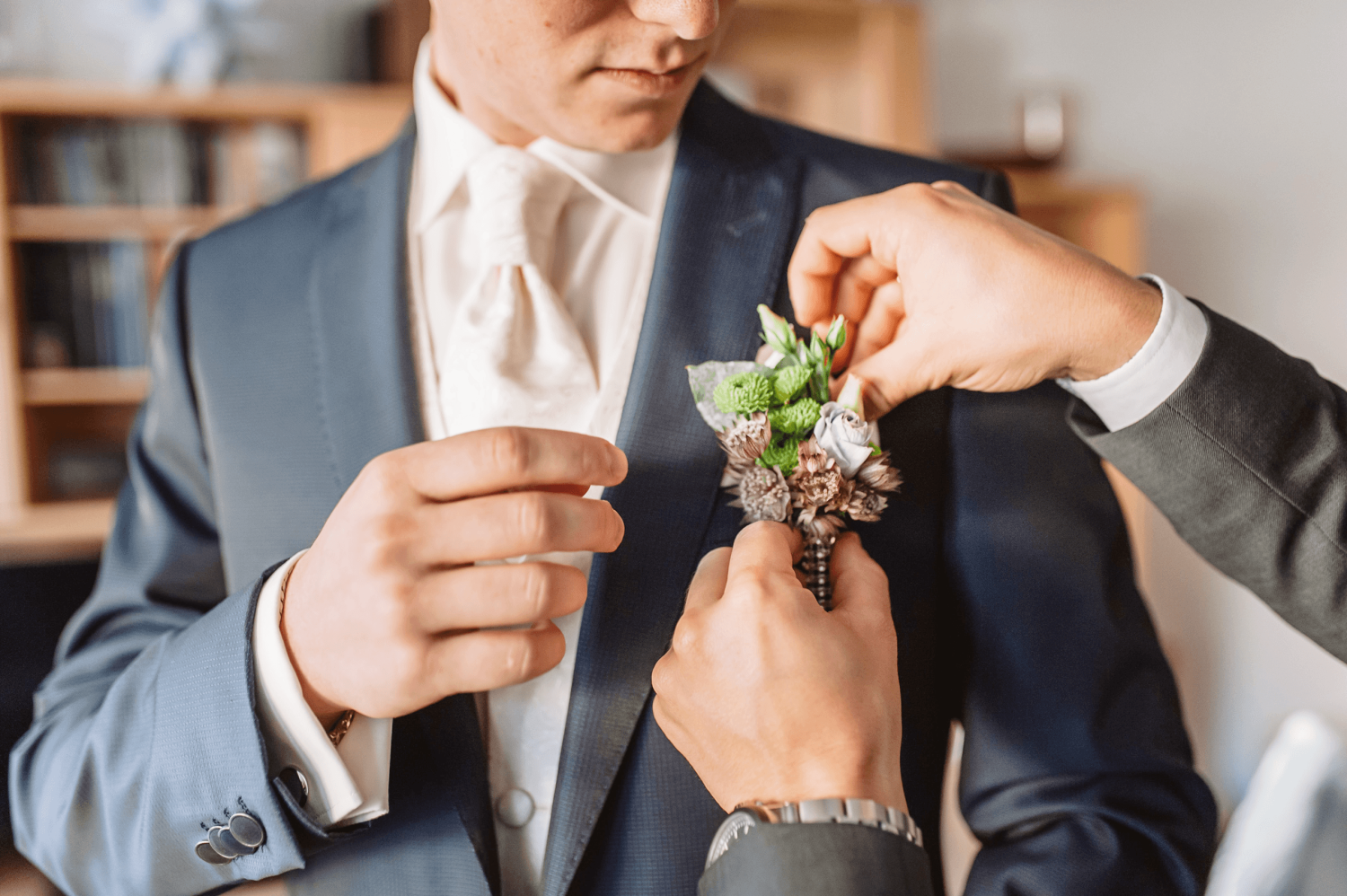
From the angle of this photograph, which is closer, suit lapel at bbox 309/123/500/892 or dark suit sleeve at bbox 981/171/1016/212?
suit lapel at bbox 309/123/500/892

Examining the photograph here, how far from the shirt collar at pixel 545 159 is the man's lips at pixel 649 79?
13 cm

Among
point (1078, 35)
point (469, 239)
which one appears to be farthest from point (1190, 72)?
point (469, 239)

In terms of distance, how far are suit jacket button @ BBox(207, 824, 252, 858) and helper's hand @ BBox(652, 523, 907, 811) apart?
0.37 metres

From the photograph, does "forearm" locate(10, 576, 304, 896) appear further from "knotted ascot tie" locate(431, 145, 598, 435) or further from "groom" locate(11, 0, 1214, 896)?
"knotted ascot tie" locate(431, 145, 598, 435)

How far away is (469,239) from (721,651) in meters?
0.51

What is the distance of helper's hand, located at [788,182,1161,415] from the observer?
0.63m

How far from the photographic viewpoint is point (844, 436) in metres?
0.61

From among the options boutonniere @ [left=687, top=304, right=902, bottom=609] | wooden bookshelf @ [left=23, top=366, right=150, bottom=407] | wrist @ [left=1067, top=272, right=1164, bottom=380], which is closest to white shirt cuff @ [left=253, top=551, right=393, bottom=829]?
boutonniere @ [left=687, top=304, right=902, bottom=609]

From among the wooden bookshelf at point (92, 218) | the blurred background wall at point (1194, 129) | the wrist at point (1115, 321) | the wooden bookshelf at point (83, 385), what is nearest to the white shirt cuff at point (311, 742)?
the wrist at point (1115, 321)

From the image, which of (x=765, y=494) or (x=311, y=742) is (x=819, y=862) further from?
(x=311, y=742)

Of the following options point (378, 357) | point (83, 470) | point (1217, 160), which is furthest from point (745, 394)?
point (83, 470)

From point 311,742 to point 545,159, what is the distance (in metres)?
0.55

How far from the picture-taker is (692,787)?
2.29 ft

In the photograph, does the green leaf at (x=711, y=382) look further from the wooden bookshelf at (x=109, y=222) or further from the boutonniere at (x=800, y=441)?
the wooden bookshelf at (x=109, y=222)
